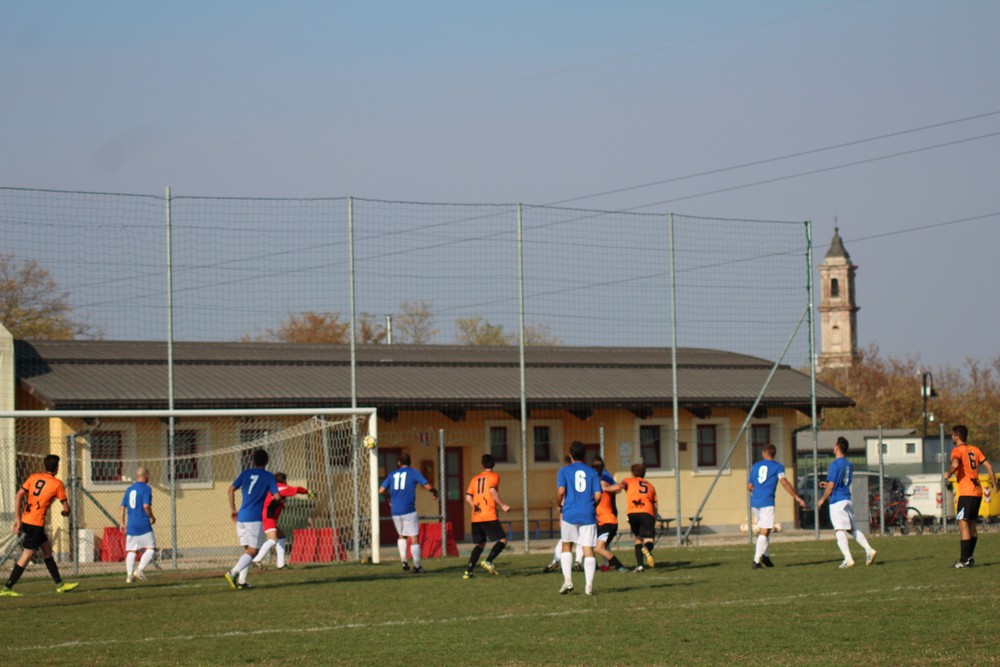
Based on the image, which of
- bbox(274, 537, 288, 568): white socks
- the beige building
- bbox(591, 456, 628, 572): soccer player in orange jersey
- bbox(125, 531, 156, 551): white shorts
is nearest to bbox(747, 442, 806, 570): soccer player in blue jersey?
bbox(591, 456, 628, 572): soccer player in orange jersey

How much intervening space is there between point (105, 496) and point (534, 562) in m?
9.07

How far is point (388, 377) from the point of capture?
106 ft

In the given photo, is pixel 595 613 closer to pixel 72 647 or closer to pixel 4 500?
pixel 72 647

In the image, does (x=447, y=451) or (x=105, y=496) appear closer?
(x=105, y=496)

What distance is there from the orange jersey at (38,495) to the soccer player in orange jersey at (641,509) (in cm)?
794

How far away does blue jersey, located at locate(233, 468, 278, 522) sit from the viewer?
17.6 meters

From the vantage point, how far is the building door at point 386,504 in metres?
30.6

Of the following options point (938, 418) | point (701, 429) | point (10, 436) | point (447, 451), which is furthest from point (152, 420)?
point (938, 418)

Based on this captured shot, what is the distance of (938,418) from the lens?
2844 inches

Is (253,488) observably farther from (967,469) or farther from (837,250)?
(837,250)

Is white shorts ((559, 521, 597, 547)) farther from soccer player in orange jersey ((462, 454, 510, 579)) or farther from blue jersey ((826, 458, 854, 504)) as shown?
blue jersey ((826, 458, 854, 504))

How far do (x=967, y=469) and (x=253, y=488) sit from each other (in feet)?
31.6

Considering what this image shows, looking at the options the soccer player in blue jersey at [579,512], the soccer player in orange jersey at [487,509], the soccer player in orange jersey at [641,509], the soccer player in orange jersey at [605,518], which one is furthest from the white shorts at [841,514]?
the soccer player in blue jersey at [579,512]

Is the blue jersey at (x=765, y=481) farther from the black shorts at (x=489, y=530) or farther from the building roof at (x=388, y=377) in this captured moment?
the building roof at (x=388, y=377)
